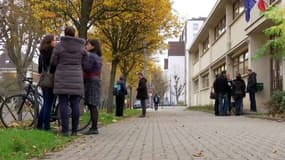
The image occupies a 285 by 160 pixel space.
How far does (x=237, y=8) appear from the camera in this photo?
105ft

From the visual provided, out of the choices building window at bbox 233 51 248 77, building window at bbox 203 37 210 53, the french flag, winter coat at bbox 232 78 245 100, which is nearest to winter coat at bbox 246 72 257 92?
winter coat at bbox 232 78 245 100

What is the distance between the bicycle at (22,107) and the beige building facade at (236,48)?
39.6 feet

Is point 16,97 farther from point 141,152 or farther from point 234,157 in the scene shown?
point 234,157

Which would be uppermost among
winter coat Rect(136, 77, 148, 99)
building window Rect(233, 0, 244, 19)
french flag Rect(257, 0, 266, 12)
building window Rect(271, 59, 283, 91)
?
building window Rect(233, 0, 244, 19)

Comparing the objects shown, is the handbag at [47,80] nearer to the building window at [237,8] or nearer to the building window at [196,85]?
the building window at [237,8]

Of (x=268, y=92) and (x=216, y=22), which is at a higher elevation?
(x=216, y=22)

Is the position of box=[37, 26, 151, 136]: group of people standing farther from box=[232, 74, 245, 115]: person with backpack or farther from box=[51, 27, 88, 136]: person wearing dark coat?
box=[232, 74, 245, 115]: person with backpack

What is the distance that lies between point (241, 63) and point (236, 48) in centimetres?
90

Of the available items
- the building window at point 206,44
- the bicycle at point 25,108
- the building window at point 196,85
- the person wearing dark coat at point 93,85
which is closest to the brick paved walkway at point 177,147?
the person wearing dark coat at point 93,85

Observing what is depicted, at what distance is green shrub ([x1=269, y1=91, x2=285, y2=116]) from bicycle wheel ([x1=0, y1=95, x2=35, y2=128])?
9.99 m

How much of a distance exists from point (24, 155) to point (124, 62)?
1192 inches

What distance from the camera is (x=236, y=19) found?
3117cm

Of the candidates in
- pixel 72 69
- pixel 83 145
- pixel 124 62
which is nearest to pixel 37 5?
pixel 72 69

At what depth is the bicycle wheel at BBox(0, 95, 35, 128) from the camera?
37.9 feet
